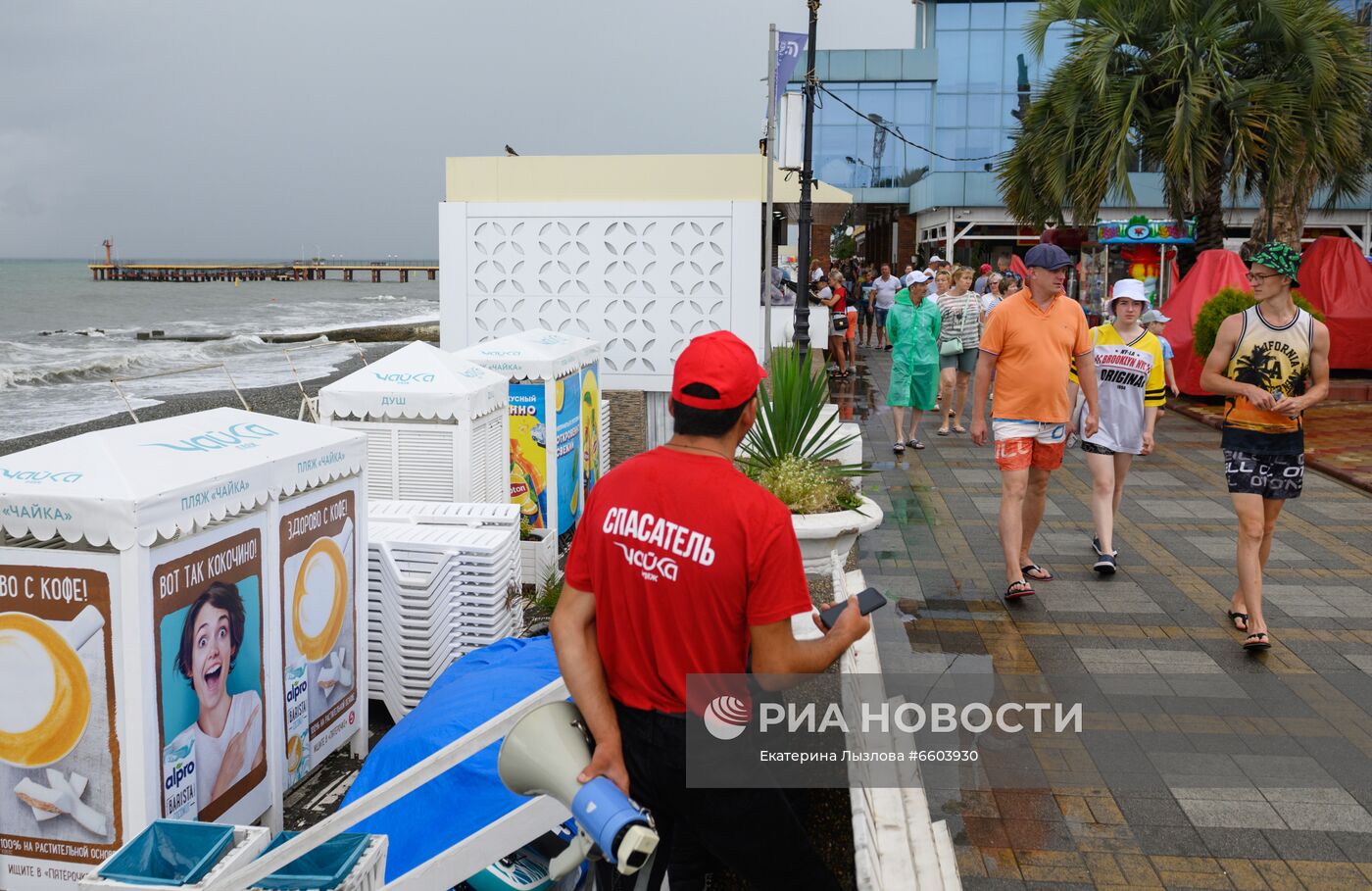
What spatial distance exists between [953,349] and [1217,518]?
467cm

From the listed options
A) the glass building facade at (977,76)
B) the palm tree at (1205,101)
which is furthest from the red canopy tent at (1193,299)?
the glass building facade at (977,76)

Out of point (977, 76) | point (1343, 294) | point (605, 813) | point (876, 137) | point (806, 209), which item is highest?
point (977, 76)

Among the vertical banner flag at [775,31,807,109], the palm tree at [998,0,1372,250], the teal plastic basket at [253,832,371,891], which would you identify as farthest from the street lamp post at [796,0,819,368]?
the teal plastic basket at [253,832,371,891]

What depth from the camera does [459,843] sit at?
9.95 feet

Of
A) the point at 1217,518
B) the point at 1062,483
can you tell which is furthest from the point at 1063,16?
the point at 1217,518

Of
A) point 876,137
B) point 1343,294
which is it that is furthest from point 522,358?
point 876,137

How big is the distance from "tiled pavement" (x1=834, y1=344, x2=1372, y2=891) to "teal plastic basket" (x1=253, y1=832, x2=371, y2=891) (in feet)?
5.80

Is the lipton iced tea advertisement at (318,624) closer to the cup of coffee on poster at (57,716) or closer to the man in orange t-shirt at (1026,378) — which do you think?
the cup of coffee on poster at (57,716)

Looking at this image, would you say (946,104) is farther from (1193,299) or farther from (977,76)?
(1193,299)

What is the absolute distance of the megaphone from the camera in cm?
229

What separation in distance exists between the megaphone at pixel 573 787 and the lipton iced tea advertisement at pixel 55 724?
1902mm

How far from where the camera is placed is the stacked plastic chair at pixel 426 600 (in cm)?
590

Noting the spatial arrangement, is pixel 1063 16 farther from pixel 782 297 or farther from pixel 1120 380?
pixel 1120 380

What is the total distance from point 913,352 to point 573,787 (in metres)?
9.94
